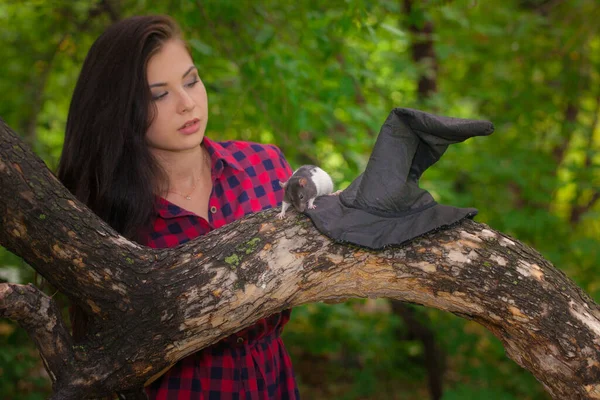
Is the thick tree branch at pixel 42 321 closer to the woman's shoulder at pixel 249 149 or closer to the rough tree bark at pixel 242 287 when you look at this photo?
the rough tree bark at pixel 242 287

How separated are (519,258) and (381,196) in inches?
20.3

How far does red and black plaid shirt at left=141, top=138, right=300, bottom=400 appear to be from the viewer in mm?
2422

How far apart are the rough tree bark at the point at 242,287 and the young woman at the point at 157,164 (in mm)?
278

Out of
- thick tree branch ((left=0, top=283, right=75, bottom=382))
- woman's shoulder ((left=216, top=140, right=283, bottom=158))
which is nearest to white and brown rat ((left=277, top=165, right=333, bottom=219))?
woman's shoulder ((left=216, top=140, right=283, bottom=158))

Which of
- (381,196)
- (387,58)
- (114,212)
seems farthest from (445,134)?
(387,58)

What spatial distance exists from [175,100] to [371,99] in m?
2.83

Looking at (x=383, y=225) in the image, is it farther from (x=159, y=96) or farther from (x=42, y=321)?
(x=42, y=321)

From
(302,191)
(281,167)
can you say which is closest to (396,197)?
(302,191)

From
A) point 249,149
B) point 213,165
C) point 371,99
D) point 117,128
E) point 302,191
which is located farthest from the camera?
point 371,99

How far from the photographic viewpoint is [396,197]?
1.99 metres

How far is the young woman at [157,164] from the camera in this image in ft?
7.47

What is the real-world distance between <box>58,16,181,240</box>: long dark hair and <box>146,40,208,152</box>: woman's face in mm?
39

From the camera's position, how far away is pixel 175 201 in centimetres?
250

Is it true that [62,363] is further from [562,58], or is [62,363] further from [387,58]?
[562,58]
